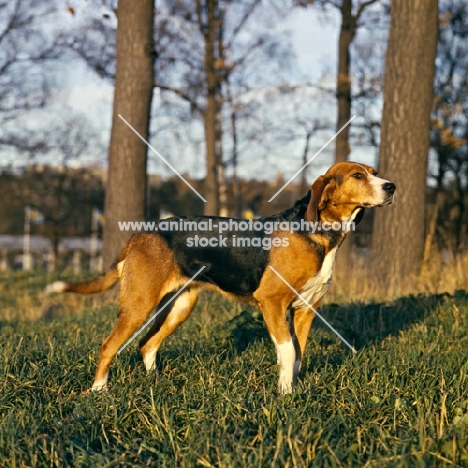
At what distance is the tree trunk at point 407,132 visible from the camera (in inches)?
392

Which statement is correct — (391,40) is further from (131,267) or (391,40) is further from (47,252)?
(47,252)

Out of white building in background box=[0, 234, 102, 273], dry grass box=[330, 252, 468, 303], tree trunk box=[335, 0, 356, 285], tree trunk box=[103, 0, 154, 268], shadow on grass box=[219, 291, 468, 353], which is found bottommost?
shadow on grass box=[219, 291, 468, 353]

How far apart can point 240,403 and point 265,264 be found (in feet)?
4.73

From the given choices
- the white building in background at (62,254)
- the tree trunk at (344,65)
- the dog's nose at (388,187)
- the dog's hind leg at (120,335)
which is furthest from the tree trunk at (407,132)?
the white building in background at (62,254)

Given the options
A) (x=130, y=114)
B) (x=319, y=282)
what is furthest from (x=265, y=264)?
(x=130, y=114)

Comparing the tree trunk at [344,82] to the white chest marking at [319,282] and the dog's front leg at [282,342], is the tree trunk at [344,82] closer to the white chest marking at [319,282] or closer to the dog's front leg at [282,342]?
the white chest marking at [319,282]

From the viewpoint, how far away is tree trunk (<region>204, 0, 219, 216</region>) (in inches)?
728

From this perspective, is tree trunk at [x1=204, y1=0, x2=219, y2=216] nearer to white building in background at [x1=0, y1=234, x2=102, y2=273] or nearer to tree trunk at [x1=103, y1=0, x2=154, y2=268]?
tree trunk at [x1=103, y1=0, x2=154, y2=268]

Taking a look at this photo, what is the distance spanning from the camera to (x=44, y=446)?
3.58 m

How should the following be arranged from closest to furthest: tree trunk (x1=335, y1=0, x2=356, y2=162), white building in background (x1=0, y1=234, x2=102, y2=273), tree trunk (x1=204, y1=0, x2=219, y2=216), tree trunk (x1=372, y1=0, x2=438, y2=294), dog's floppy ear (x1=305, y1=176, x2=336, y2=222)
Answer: dog's floppy ear (x1=305, y1=176, x2=336, y2=222), tree trunk (x1=372, y1=0, x2=438, y2=294), tree trunk (x1=335, y1=0, x2=356, y2=162), tree trunk (x1=204, y1=0, x2=219, y2=216), white building in background (x1=0, y1=234, x2=102, y2=273)

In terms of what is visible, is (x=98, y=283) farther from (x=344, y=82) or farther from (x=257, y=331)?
(x=344, y=82)

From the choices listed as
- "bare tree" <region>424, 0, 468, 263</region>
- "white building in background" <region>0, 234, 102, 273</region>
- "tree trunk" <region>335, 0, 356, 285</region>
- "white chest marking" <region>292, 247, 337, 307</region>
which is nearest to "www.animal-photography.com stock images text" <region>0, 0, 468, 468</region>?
"white chest marking" <region>292, 247, 337, 307</region>

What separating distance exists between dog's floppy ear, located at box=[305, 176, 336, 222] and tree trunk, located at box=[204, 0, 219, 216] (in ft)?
44.0

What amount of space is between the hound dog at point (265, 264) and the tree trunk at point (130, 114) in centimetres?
494
